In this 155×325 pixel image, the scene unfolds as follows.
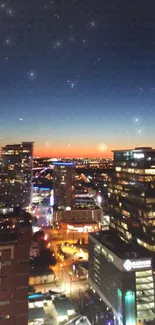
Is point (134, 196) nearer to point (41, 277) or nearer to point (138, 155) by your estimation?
point (138, 155)

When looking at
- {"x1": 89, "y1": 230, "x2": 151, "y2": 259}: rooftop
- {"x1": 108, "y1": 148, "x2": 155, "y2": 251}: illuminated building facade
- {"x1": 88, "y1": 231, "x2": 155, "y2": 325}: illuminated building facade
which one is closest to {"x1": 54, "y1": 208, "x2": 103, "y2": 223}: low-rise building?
{"x1": 108, "y1": 148, "x2": 155, "y2": 251}: illuminated building facade

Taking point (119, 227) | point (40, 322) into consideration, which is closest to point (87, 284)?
point (40, 322)

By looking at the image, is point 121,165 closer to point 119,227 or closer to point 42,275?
point 119,227

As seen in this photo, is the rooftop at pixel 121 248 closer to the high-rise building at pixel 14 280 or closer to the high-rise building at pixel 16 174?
the high-rise building at pixel 14 280

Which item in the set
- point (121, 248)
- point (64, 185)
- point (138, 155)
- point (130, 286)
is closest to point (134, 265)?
point (130, 286)

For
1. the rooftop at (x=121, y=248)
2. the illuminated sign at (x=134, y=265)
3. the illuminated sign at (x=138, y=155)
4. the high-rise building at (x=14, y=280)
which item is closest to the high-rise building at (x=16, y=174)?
the illuminated sign at (x=138, y=155)
